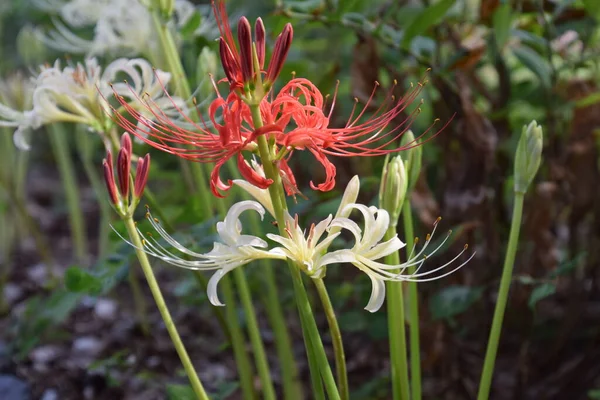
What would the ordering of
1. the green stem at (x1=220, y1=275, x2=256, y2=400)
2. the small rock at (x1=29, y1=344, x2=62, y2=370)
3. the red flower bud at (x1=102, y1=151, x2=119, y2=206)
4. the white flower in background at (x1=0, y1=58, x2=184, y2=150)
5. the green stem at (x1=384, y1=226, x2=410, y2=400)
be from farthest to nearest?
Result: 1. the small rock at (x1=29, y1=344, x2=62, y2=370)
2. the green stem at (x1=220, y1=275, x2=256, y2=400)
3. the white flower in background at (x1=0, y1=58, x2=184, y2=150)
4. the green stem at (x1=384, y1=226, x2=410, y2=400)
5. the red flower bud at (x1=102, y1=151, x2=119, y2=206)

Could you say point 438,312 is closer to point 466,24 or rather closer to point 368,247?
point 368,247

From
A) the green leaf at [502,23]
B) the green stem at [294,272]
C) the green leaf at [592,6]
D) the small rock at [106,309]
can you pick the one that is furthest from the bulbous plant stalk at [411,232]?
the small rock at [106,309]

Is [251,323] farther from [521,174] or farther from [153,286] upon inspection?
[521,174]

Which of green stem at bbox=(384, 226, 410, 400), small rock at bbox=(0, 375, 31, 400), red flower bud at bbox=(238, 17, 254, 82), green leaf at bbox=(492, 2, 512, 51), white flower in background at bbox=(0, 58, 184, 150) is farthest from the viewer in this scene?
small rock at bbox=(0, 375, 31, 400)

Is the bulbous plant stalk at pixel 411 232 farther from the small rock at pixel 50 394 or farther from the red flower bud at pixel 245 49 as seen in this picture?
the small rock at pixel 50 394

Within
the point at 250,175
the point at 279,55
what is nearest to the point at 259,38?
the point at 279,55

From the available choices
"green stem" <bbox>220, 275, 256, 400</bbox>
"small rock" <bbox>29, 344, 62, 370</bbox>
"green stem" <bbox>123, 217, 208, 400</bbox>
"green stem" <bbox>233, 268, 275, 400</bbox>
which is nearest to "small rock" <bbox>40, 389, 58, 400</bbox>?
"small rock" <bbox>29, 344, 62, 370</bbox>

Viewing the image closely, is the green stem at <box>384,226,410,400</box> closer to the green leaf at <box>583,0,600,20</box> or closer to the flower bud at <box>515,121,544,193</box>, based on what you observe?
the flower bud at <box>515,121,544,193</box>
